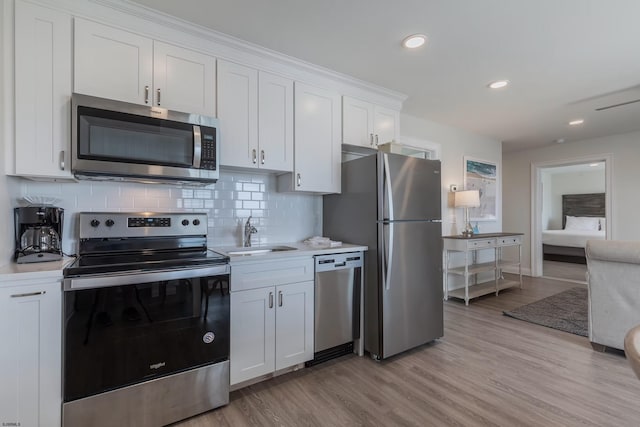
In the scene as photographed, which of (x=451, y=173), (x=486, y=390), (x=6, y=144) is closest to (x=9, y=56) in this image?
(x=6, y=144)

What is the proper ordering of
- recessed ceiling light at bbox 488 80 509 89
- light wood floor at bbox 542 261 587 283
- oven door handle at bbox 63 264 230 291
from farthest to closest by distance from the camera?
1. light wood floor at bbox 542 261 587 283
2. recessed ceiling light at bbox 488 80 509 89
3. oven door handle at bbox 63 264 230 291

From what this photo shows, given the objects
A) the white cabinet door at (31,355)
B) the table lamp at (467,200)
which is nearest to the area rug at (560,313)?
the table lamp at (467,200)

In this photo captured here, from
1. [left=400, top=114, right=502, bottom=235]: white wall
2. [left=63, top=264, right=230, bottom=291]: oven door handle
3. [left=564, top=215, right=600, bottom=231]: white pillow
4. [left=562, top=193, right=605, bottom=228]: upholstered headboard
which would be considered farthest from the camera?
[left=562, top=193, right=605, bottom=228]: upholstered headboard

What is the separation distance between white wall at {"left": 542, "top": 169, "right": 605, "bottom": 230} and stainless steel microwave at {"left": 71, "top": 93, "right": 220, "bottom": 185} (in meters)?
10.3

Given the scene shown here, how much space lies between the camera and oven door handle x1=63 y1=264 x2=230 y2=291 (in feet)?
4.79

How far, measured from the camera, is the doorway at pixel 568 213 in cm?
570

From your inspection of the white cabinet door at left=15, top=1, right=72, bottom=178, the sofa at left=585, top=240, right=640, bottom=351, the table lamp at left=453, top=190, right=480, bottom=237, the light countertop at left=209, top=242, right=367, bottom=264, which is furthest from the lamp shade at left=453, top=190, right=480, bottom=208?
the white cabinet door at left=15, top=1, right=72, bottom=178

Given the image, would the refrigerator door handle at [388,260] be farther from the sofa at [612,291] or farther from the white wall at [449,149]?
the white wall at [449,149]

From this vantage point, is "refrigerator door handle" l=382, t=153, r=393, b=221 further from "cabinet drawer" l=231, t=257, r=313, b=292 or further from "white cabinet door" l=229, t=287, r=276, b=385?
"white cabinet door" l=229, t=287, r=276, b=385

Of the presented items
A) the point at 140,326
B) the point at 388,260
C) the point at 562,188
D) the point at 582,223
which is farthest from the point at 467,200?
the point at 562,188

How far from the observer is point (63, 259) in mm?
1771

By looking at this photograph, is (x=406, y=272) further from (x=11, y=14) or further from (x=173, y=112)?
(x=11, y=14)

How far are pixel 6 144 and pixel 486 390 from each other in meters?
3.32

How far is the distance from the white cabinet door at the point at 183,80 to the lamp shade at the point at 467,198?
3.59 m
